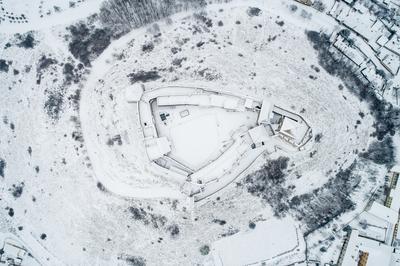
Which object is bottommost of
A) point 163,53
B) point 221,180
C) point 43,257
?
point 43,257

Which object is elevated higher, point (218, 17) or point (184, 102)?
point (218, 17)

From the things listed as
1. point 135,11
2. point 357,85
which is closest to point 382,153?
point 357,85

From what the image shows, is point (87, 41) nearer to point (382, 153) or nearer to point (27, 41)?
point (27, 41)

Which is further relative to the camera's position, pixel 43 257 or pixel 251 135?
pixel 43 257

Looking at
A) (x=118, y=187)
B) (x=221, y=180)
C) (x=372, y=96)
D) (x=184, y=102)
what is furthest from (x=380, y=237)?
(x=118, y=187)

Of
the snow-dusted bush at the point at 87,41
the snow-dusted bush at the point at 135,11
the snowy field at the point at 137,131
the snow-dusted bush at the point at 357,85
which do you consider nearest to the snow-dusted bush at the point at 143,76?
the snowy field at the point at 137,131

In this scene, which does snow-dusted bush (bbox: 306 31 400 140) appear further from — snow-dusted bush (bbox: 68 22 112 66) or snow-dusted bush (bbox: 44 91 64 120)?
snow-dusted bush (bbox: 44 91 64 120)

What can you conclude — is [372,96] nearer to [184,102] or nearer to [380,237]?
[380,237]

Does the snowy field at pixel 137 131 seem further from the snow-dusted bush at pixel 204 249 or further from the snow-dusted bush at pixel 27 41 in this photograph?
the snow-dusted bush at pixel 27 41

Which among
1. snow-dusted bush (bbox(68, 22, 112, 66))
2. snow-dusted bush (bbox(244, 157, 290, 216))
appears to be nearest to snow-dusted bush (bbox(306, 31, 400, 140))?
snow-dusted bush (bbox(244, 157, 290, 216))
